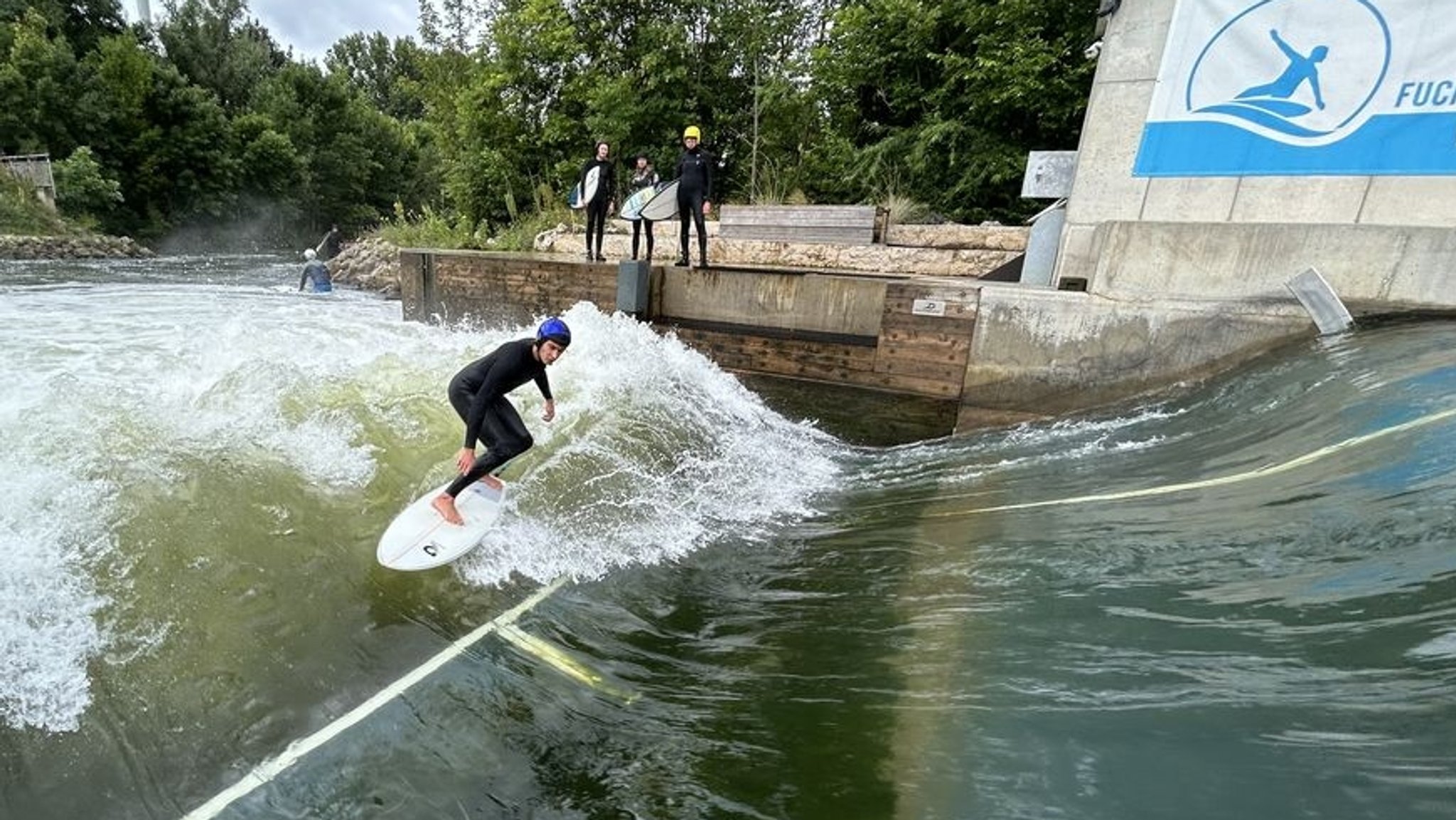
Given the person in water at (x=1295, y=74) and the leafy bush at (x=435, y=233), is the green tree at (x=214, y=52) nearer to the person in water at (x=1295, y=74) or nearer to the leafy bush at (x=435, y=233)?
the leafy bush at (x=435, y=233)

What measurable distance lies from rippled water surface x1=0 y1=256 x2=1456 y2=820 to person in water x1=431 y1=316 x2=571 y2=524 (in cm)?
42

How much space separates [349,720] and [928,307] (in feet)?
21.3

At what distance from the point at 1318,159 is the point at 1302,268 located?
118 centimetres

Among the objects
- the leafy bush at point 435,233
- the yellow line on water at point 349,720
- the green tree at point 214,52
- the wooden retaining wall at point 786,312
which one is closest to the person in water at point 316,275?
the leafy bush at point 435,233

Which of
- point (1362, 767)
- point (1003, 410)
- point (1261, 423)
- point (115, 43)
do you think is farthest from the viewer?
point (115, 43)

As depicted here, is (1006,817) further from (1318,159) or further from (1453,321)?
(1318,159)

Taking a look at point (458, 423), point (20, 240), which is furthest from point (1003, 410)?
point (20, 240)

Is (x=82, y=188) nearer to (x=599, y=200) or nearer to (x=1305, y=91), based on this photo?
(x=599, y=200)

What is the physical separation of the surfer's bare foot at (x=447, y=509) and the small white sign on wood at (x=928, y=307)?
5.34 meters

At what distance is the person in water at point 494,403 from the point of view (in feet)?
13.9

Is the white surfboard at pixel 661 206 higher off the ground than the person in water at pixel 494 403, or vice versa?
the white surfboard at pixel 661 206

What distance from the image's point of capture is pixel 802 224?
11.4 metres

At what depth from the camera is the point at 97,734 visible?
2633 mm

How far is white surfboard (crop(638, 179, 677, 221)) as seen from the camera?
9.70 meters
